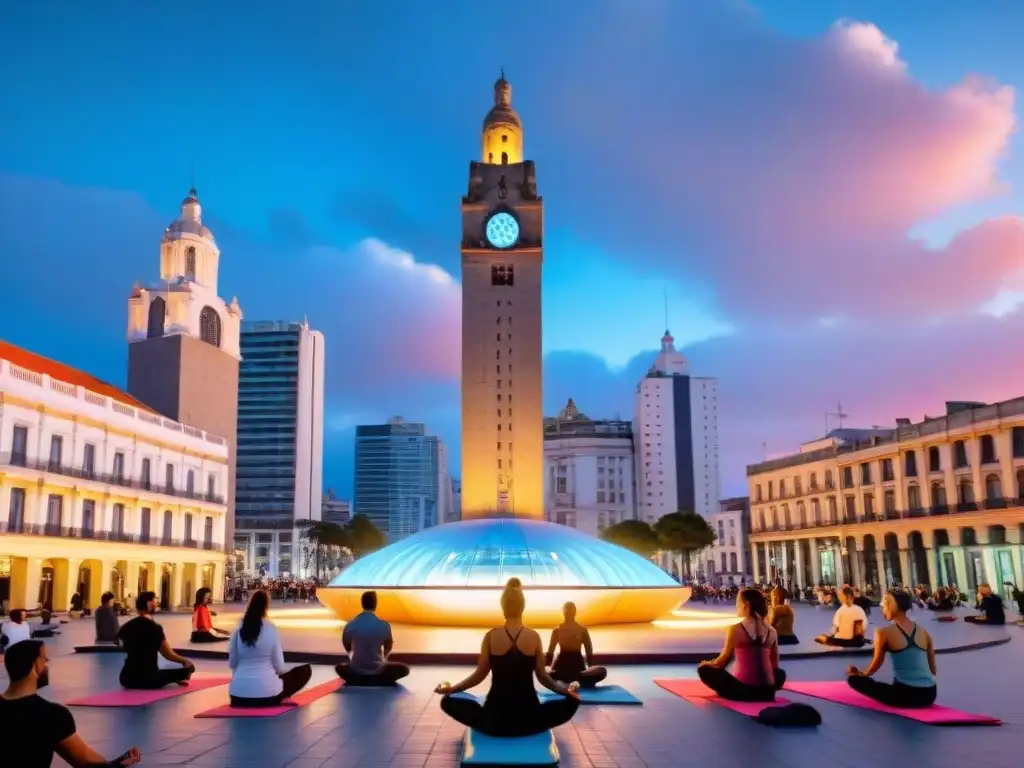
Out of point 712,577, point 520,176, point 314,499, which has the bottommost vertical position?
point 712,577

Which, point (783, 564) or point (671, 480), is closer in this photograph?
point (783, 564)

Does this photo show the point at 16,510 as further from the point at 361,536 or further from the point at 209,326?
the point at 361,536

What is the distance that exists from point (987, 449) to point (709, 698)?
4678cm

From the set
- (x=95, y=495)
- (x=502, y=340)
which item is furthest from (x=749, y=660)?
(x=95, y=495)

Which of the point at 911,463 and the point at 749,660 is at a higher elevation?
the point at 911,463

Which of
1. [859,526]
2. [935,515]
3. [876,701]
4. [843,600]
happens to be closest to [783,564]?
[859,526]

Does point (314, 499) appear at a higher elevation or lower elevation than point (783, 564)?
higher

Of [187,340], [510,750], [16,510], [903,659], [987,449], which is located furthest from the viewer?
[187,340]

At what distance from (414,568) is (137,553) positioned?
2695 cm

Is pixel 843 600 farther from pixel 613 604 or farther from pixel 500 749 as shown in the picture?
pixel 500 749

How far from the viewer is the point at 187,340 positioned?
62.3 metres

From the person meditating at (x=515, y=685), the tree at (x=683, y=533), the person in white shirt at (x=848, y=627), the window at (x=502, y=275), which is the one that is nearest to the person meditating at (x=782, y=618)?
the person in white shirt at (x=848, y=627)

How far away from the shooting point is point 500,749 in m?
7.57

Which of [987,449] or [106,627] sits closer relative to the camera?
[106,627]
